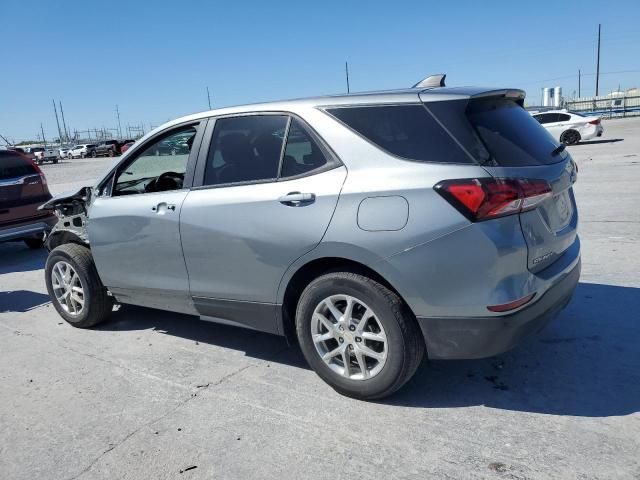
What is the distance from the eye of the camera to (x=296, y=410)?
320 centimetres

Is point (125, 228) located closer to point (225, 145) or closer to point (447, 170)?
point (225, 145)

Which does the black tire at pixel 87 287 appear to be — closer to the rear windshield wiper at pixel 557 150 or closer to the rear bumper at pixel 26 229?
the rear bumper at pixel 26 229

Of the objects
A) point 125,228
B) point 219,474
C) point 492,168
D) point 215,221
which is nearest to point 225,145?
point 215,221

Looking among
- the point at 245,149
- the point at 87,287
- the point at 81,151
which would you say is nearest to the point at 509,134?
the point at 245,149

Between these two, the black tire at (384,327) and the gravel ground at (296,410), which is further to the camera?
the black tire at (384,327)

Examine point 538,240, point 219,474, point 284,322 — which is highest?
point 538,240

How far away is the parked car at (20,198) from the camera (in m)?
8.05

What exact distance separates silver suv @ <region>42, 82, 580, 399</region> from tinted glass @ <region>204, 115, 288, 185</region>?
10 mm

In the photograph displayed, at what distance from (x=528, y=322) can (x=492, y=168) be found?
851 mm

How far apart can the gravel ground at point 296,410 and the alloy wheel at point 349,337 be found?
235 mm

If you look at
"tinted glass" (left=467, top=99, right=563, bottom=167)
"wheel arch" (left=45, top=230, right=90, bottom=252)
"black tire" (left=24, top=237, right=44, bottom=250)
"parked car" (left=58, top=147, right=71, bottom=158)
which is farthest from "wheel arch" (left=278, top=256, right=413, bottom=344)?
"parked car" (left=58, top=147, right=71, bottom=158)

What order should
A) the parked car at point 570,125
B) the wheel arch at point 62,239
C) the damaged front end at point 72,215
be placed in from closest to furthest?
the damaged front end at point 72,215 < the wheel arch at point 62,239 < the parked car at point 570,125

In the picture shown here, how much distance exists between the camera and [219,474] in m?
2.67

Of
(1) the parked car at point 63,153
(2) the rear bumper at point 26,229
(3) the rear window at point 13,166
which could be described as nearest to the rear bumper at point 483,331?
(2) the rear bumper at point 26,229
